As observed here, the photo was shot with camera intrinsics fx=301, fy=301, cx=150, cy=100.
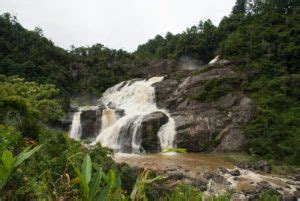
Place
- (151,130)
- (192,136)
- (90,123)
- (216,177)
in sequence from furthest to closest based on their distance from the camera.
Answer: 1. (90,123)
2. (151,130)
3. (192,136)
4. (216,177)

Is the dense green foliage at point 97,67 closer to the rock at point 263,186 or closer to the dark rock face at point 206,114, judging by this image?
the dark rock face at point 206,114

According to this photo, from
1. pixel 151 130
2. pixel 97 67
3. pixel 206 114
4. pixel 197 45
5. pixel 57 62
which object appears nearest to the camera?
pixel 151 130

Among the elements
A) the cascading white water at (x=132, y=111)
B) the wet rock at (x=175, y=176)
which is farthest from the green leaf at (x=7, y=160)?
the cascading white water at (x=132, y=111)

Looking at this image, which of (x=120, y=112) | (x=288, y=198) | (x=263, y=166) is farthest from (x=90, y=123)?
(x=288, y=198)

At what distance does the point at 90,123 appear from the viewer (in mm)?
23359

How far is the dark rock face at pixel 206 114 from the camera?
20.5 metres

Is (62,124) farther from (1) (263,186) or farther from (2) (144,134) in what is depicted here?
(1) (263,186)

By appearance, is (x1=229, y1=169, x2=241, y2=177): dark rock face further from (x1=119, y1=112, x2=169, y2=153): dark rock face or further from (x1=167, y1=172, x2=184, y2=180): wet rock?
(x1=119, y1=112, x2=169, y2=153): dark rock face

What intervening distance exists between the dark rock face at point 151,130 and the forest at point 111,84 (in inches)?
173

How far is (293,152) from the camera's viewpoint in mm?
17297

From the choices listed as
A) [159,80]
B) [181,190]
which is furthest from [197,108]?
[181,190]

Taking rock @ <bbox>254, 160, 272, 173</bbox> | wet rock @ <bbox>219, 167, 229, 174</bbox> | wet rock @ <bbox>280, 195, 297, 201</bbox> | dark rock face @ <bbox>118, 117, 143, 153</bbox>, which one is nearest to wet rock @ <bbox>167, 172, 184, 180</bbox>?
wet rock @ <bbox>219, 167, 229, 174</bbox>

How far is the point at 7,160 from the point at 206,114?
70.8ft

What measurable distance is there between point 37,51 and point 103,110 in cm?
1607
